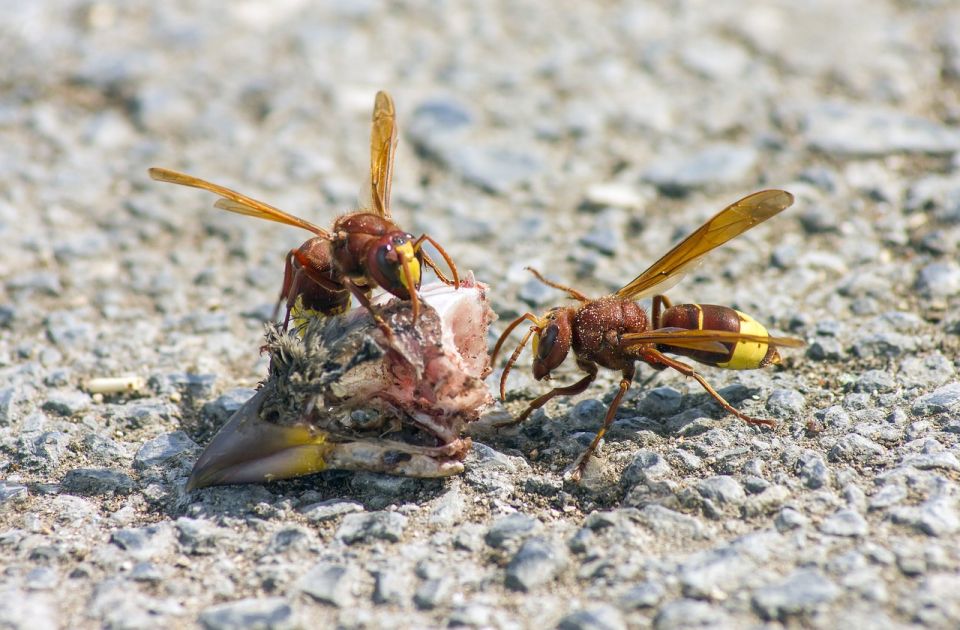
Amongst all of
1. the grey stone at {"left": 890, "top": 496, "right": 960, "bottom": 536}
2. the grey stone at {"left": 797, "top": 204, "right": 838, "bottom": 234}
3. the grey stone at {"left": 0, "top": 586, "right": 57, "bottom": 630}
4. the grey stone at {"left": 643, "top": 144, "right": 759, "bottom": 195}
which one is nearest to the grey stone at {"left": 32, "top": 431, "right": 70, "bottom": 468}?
the grey stone at {"left": 0, "top": 586, "right": 57, "bottom": 630}

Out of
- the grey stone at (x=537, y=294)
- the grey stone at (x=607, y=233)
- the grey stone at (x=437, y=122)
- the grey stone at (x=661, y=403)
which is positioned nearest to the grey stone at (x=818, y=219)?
the grey stone at (x=607, y=233)

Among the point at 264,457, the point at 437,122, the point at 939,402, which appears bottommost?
the point at 264,457

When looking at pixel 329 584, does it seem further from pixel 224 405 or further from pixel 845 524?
pixel 845 524

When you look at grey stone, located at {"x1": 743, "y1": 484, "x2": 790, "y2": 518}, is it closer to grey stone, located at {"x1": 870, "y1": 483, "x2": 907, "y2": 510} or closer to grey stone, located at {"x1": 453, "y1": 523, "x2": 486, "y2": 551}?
grey stone, located at {"x1": 870, "y1": 483, "x2": 907, "y2": 510}

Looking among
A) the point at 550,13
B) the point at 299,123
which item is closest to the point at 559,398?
the point at 299,123

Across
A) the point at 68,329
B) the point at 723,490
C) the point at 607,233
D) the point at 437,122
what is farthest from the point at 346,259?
the point at 437,122

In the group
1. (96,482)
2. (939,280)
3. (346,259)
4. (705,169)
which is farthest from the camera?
(705,169)

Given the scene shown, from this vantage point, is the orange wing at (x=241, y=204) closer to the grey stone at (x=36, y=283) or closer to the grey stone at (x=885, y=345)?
the grey stone at (x=36, y=283)
